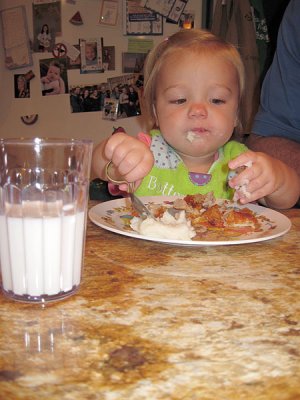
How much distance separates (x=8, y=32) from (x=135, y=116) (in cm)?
98

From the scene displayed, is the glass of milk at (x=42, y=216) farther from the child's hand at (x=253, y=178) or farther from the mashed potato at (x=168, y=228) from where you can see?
the child's hand at (x=253, y=178)

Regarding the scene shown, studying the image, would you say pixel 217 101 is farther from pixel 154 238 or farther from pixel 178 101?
pixel 154 238

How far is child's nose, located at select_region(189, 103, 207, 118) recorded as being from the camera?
1.32 m

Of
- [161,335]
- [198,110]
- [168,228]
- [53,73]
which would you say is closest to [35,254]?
[161,335]

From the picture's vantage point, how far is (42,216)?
0.51 m

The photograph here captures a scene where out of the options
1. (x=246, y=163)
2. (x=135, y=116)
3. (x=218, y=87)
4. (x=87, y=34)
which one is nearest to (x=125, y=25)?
(x=87, y=34)

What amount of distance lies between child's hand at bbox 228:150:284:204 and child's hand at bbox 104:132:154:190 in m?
0.18

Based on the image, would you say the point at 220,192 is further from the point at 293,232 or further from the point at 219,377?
the point at 219,377

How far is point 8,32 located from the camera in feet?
9.49

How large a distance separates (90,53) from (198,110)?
169 centimetres

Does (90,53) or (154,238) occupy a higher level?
(90,53)

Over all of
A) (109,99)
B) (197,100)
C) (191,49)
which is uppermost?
(191,49)

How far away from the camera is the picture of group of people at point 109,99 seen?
9.31ft

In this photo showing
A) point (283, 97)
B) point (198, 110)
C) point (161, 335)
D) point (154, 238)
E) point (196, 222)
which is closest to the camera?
point (161, 335)
